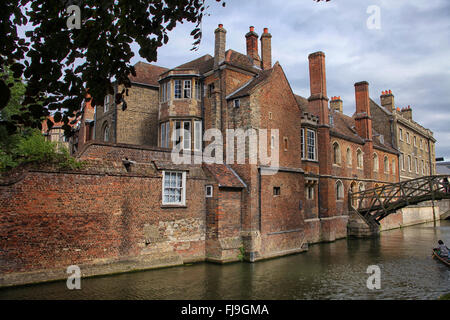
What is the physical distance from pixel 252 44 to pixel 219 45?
148 inches

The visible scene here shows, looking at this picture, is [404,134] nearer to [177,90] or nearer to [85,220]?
[177,90]

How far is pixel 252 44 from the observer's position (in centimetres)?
2373

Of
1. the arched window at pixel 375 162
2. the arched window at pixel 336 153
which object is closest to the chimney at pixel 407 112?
the arched window at pixel 375 162

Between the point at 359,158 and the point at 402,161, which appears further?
the point at 402,161

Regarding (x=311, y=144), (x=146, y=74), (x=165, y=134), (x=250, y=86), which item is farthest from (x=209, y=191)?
(x=146, y=74)

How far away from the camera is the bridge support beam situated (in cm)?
2759

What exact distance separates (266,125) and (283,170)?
280 cm

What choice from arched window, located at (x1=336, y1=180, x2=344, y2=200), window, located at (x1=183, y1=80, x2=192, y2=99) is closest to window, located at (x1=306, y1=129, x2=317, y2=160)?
arched window, located at (x1=336, y1=180, x2=344, y2=200)

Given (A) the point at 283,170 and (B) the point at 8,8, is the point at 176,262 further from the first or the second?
(B) the point at 8,8

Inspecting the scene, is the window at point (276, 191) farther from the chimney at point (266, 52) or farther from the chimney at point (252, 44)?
the chimney at point (252, 44)

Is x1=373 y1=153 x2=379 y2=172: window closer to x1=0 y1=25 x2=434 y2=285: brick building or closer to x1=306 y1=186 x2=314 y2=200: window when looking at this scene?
x1=0 y1=25 x2=434 y2=285: brick building

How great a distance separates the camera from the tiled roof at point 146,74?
975 inches

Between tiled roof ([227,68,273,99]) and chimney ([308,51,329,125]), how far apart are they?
7052 millimetres

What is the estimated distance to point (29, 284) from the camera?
456 inches
